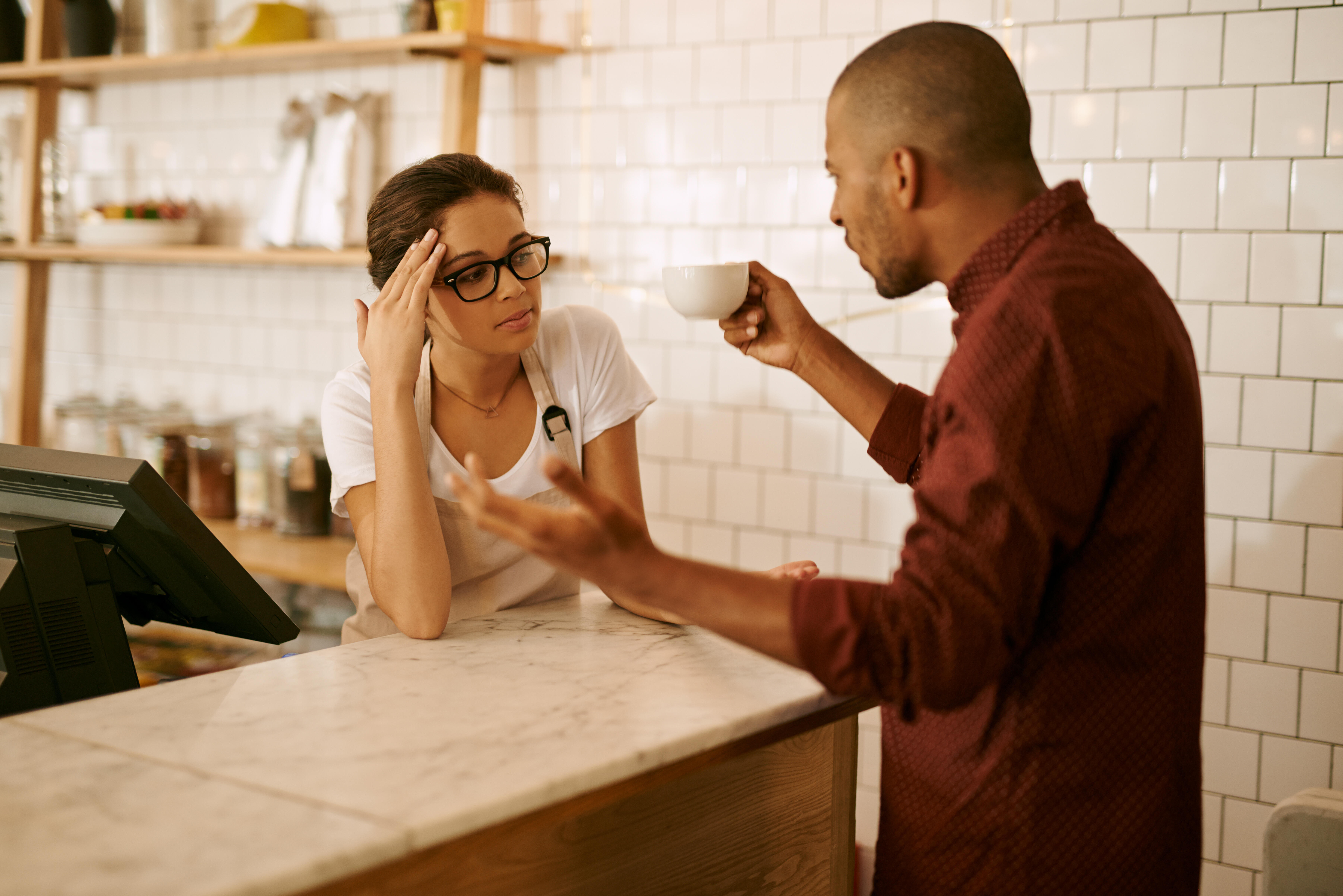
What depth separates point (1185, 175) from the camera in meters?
2.29

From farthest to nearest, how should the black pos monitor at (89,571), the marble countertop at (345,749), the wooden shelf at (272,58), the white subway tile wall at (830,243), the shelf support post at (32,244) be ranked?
the shelf support post at (32,244)
the wooden shelf at (272,58)
the white subway tile wall at (830,243)
the black pos monitor at (89,571)
the marble countertop at (345,749)

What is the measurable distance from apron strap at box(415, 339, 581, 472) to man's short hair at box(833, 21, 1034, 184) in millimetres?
855

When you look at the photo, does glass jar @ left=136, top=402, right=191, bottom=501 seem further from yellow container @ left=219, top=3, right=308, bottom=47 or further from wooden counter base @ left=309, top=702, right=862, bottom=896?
wooden counter base @ left=309, top=702, right=862, bottom=896

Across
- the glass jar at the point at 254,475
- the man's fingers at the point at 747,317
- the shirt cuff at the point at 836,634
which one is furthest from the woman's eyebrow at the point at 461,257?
the glass jar at the point at 254,475

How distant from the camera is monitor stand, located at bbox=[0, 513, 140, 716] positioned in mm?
1289

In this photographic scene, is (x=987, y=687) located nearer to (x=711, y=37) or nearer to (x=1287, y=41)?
(x=1287, y=41)

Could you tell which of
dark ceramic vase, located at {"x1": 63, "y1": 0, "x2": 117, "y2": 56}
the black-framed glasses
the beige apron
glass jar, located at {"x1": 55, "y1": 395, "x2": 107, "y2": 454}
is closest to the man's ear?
the black-framed glasses

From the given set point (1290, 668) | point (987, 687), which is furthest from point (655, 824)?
point (1290, 668)

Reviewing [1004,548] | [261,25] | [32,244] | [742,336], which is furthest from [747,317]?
[32,244]

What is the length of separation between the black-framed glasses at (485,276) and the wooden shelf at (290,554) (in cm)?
125

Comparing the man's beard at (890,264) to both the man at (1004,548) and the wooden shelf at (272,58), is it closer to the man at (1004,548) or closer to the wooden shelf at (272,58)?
the man at (1004,548)

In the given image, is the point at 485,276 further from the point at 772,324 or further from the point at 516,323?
the point at 772,324

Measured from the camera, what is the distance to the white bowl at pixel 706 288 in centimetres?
147

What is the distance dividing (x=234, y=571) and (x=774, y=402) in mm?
1624
